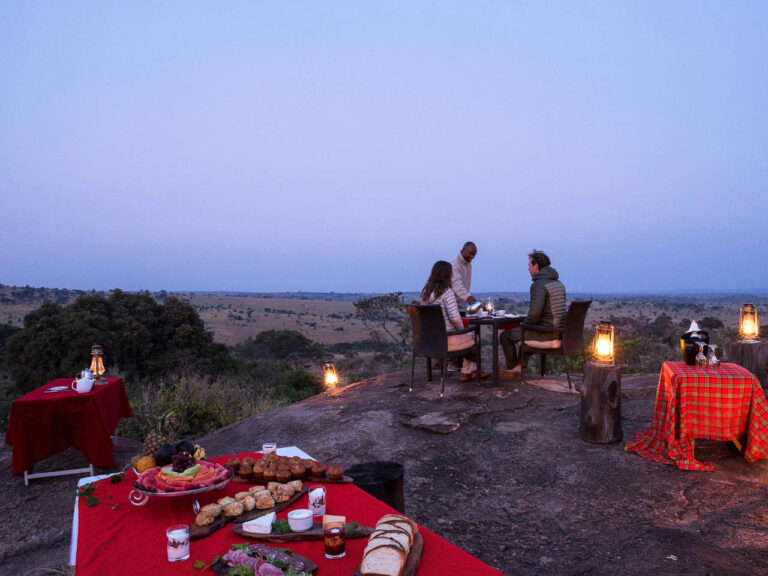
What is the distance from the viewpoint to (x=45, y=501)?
492 cm

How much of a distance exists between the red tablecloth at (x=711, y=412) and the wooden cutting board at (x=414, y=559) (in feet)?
11.6

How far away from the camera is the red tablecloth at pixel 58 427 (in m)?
5.04

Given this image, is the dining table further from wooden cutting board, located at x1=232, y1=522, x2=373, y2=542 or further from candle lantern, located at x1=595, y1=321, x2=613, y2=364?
wooden cutting board, located at x1=232, y1=522, x2=373, y2=542

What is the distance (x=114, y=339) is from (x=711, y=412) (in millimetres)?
12505

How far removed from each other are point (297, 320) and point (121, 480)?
40.8m

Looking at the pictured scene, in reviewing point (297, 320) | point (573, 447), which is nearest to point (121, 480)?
point (573, 447)

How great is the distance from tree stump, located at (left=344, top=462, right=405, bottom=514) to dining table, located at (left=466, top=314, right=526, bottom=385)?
3703mm

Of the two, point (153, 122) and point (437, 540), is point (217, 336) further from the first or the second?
point (437, 540)

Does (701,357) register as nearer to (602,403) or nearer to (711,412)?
(711,412)

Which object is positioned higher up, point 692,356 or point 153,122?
point 153,122

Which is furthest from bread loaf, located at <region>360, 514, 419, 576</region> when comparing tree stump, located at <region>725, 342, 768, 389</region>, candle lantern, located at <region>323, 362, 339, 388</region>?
candle lantern, located at <region>323, 362, 339, 388</region>

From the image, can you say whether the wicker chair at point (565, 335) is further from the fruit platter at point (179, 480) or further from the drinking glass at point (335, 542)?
the drinking glass at point (335, 542)

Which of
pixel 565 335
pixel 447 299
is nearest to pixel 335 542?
pixel 447 299

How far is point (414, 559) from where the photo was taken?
166cm
